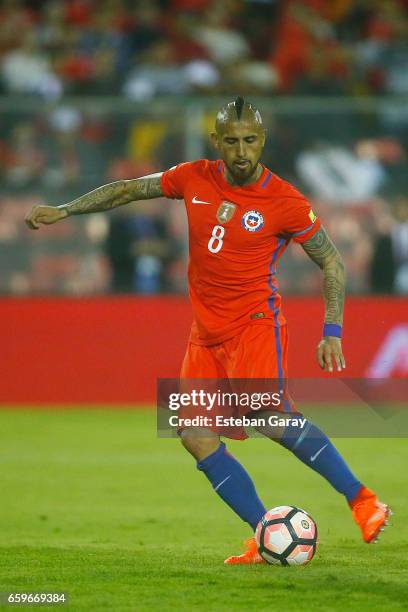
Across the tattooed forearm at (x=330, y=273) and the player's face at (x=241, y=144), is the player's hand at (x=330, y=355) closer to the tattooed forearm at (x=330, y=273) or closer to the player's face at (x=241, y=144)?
the tattooed forearm at (x=330, y=273)

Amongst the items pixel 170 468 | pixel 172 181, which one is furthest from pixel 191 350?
pixel 170 468

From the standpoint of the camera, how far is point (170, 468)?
31.7ft

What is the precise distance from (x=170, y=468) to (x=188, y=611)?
16.1 ft

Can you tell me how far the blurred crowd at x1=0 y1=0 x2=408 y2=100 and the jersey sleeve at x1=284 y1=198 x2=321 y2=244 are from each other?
745cm

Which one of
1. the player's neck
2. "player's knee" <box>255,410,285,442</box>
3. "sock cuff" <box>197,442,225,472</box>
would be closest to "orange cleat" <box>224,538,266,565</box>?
"sock cuff" <box>197,442,225,472</box>

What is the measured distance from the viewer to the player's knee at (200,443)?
597 centimetres

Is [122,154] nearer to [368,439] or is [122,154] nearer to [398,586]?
[368,439]

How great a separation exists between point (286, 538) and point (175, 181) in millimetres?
1931

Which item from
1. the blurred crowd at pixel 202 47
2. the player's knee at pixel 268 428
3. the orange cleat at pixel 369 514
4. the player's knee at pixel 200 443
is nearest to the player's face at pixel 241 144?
the player's knee at pixel 268 428

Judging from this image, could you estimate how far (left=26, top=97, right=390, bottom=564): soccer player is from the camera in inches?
232

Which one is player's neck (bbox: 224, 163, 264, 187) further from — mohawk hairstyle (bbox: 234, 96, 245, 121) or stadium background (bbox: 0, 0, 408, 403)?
stadium background (bbox: 0, 0, 408, 403)

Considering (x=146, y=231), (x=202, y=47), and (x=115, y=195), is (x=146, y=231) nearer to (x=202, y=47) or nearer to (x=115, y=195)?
(x=202, y=47)

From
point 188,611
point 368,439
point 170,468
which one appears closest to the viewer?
point 188,611

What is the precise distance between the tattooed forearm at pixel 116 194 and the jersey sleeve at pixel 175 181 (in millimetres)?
33
